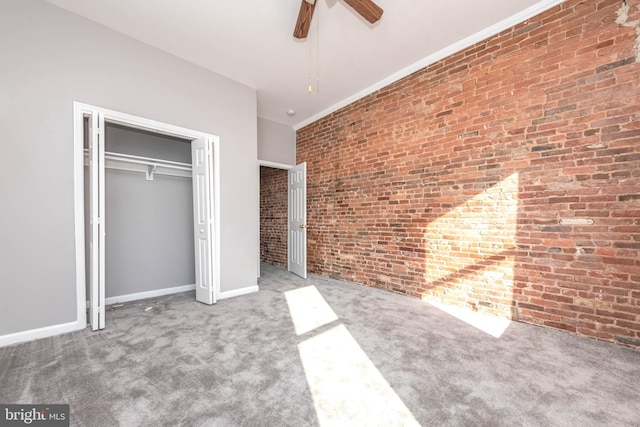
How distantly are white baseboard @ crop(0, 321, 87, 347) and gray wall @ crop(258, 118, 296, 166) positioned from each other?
11.9ft

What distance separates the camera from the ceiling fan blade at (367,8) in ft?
6.78

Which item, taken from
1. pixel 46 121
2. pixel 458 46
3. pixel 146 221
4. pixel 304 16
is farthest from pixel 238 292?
pixel 458 46

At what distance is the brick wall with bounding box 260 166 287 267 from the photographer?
6.13m

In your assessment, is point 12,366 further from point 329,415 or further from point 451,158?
point 451,158

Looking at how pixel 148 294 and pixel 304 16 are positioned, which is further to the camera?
pixel 148 294

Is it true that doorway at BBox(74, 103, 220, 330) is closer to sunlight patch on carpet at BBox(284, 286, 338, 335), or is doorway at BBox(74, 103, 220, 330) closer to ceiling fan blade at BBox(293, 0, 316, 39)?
sunlight patch on carpet at BBox(284, 286, 338, 335)

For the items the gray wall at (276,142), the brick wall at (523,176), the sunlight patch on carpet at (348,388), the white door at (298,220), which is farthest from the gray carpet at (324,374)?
the gray wall at (276,142)

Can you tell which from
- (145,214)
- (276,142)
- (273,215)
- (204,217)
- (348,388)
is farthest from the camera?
(273,215)

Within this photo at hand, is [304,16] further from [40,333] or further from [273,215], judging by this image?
[273,215]

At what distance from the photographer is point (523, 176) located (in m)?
2.72

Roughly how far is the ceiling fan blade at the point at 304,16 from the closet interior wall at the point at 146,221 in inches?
112

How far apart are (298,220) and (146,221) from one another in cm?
259

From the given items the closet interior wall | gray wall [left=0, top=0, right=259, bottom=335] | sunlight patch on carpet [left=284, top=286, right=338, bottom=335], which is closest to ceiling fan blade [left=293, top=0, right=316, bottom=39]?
gray wall [left=0, top=0, right=259, bottom=335]

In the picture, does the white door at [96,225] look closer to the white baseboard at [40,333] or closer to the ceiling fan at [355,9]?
the white baseboard at [40,333]
